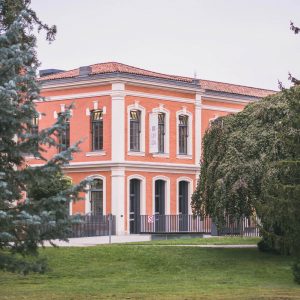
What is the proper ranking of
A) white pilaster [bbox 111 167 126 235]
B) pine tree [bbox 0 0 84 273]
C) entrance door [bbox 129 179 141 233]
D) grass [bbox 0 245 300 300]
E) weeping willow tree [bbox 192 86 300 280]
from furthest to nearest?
entrance door [bbox 129 179 141 233] → white pilaster [bbox 111 167 126 235] → weeping willow tree [bbox 192 86 300 280] → grass [bbox 0 245 300 300] → pine tree [bbox 0 0 84 273]

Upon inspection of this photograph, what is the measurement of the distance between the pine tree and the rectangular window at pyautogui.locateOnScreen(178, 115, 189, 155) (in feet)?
120

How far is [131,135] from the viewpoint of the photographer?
157 ft

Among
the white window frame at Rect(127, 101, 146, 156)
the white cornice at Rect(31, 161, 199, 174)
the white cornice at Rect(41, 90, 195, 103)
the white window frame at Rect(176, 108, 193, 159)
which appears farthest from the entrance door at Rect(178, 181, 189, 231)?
the white cornice at Rect(41, 90, 195, 103)

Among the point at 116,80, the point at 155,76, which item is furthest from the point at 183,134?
the point at 116,80

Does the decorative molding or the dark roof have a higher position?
the dark roof

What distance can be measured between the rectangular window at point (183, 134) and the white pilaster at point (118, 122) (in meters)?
4.62

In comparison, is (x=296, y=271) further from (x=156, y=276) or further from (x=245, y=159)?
(x=245, y=159)

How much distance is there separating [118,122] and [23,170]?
1308 inches

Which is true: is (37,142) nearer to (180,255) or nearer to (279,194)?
(279,194)

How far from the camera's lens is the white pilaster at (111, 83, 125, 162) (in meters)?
46.6

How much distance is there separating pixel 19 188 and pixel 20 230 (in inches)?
28.4

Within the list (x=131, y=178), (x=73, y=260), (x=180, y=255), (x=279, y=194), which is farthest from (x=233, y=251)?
(x=131, y=178)

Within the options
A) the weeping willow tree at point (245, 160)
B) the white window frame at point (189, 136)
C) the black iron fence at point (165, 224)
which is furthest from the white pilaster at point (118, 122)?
the weeping willow tree at point (245, 160)

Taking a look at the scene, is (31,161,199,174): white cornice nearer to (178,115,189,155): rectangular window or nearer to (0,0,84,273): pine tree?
(178,115,189,155): rectangular window
